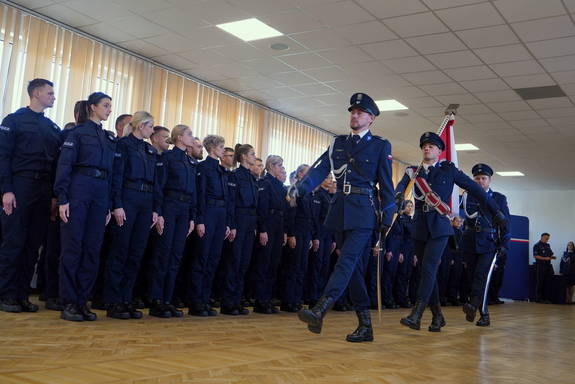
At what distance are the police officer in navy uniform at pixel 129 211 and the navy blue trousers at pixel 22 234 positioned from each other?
1.68ft

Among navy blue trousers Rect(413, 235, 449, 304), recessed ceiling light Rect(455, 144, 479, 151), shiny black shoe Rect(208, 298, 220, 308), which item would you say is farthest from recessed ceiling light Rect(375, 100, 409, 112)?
navy blue trousers Rect(413, 235, 449, 304)

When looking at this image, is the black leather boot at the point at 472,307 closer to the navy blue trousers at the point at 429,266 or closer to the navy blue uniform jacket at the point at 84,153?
the navy blue trousers at the point at 429,266

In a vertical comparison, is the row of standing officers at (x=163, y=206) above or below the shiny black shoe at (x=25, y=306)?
above

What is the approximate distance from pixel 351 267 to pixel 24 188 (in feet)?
7.65

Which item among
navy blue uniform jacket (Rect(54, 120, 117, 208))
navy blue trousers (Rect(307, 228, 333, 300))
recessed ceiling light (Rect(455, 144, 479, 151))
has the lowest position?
navy blue trousers (Rect(307, 228, 333, 300))

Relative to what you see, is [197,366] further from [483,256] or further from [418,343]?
[483,256]

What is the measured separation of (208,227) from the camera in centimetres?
462

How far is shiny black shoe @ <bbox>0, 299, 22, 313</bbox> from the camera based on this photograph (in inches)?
146

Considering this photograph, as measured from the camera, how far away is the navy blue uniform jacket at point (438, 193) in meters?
4.41

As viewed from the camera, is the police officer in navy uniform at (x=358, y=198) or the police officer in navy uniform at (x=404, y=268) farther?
the police officer in navy uniform at (x=404, y=268)

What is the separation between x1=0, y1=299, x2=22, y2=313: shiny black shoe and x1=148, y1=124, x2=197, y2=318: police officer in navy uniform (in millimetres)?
922

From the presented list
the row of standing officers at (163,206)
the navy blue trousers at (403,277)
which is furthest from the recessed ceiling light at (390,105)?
the row of standing officers at (163,206)

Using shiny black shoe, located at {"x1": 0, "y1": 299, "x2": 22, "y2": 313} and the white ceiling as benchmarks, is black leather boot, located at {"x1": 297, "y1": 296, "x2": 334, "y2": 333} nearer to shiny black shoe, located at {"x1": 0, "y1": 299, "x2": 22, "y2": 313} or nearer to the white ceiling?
shiny black shoe, located at {"x1": 0, "y1": 299, "x2": 22, "y2": 313}

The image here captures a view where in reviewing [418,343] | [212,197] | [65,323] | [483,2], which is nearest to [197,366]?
[65,323]
